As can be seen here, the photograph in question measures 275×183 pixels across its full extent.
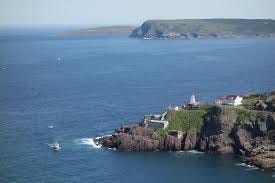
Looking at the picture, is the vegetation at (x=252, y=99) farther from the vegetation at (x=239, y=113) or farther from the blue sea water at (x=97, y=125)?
the blue sea water at (x=97, y=125)

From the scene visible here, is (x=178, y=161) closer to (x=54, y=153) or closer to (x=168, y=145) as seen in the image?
(x=168, y=145)

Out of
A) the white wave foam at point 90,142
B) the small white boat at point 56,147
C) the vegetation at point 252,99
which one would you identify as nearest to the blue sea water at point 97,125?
the white wave foam at point 90,142

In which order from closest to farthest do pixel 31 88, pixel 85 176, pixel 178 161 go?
1. pixel 85 176
2. pixel 178 161
3. pixel 31 88

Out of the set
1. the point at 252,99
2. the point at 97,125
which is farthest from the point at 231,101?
the point at 97,125

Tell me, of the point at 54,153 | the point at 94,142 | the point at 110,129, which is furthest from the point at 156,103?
the point at 54,153

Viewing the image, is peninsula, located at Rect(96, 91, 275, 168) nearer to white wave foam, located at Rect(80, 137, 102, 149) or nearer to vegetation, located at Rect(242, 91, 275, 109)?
vegetation, located at Rect(242, 91, 275, 109)

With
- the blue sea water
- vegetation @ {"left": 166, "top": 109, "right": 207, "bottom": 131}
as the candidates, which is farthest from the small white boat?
vegetation @ {"left": 166, "top": 109, "right": 207, "bottom": 131}

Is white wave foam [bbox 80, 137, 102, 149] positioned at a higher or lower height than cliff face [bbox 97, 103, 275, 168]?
lower
